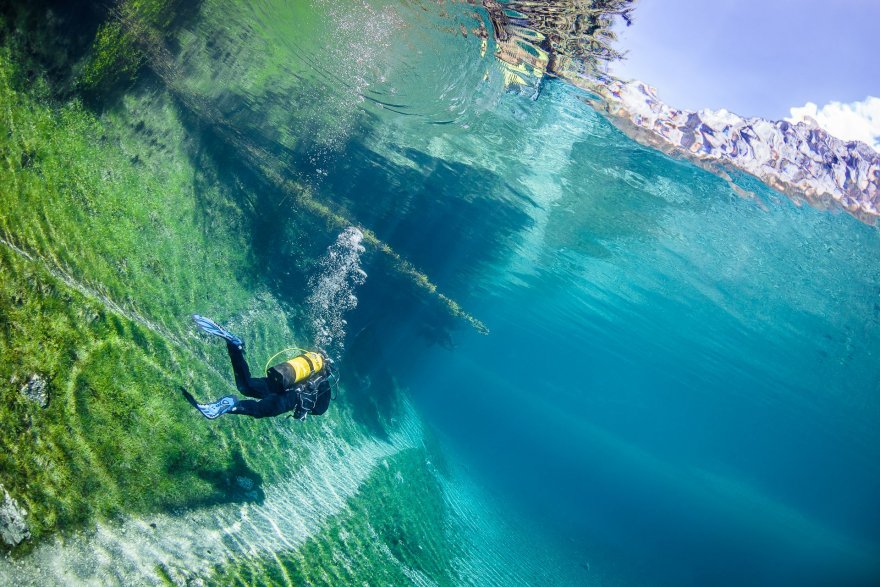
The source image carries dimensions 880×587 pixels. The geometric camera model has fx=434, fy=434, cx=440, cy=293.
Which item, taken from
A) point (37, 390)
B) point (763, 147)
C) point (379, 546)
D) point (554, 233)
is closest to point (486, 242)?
point (554, 233)

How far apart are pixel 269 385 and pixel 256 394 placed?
0.72ft

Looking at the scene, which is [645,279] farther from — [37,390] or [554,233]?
[37,390]

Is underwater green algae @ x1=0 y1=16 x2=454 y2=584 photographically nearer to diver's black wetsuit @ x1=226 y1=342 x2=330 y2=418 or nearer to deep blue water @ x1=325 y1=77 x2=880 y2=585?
diver's black wetsuit @ x1=226 y1=342 x2=330 y2=418

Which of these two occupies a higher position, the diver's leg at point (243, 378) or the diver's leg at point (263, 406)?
the diver's leg at point (243, 378)

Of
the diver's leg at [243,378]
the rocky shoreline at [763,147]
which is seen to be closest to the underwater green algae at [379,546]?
the diver's leg at [243,378]

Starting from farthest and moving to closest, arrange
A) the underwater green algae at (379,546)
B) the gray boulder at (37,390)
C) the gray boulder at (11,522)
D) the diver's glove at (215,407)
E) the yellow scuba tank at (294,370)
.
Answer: the underwater green algae at (379,546), the yellow scuba tank at (294,370), the diver's glove at (215,407), the gray boulder at (37,390), the gray boulder at (11,522)

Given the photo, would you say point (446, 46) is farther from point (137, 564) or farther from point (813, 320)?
point (813, 320)

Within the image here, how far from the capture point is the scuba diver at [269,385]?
4.80 meters

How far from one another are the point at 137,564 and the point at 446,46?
1104cm

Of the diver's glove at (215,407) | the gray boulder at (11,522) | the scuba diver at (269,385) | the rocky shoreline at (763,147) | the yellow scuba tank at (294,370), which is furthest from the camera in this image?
the rocky shoreline at (763,147)

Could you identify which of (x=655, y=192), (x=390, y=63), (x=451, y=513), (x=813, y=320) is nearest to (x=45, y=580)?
(x=451, y=513)

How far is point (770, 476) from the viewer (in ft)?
242

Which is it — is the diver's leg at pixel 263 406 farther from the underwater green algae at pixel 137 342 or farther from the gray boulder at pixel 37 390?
the gray boulder at pixel 37 390

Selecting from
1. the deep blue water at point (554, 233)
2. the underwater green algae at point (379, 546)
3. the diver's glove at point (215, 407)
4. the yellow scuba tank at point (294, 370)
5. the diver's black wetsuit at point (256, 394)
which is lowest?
the underwater green algae at point (379, 546)
